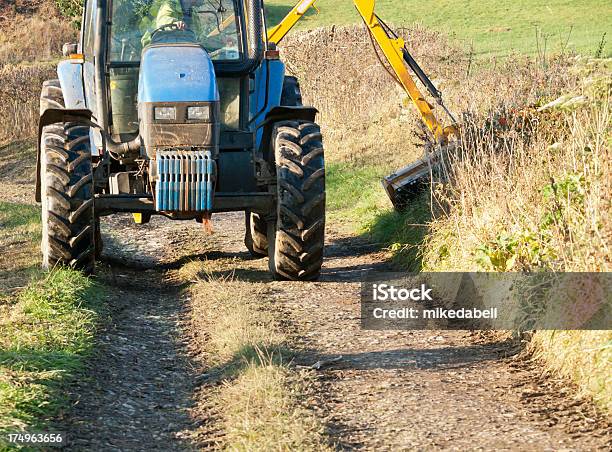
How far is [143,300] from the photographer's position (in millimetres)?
8484

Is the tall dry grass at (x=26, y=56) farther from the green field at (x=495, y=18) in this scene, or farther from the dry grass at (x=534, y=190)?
the dry grass at (x=534, y=190)

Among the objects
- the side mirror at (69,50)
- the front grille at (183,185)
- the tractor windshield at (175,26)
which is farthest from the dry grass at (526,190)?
the side mirror at (69,50)

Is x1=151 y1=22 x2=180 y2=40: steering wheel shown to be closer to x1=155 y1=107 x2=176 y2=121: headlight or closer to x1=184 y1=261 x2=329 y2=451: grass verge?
x1=155 y1=107 x2=176 y2=121: headlight

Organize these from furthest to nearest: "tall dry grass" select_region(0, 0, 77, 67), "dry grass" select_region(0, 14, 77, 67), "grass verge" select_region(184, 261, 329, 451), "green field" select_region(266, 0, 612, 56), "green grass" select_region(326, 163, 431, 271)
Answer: "tall dry grass" select_region(0, 0, 77, 67)
"dry grass" select_region(0, 14, 77, 67)
"green field" select_region(266, 0, 612, 56)
"green grass" select_region(326, 163, 431, 271)
"grass verge" select_region(184, 261, 329, 451)

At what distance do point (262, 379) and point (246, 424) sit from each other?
611mm

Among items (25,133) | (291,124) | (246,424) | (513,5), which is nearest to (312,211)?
(291,124)

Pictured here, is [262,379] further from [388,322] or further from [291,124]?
[291,124]

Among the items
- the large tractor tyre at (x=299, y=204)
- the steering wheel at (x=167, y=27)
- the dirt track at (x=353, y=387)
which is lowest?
the dirt track at (x=353, y=387)

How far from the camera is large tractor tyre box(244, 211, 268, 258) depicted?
33.4 feet

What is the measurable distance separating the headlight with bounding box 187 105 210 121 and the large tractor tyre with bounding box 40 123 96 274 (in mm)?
874

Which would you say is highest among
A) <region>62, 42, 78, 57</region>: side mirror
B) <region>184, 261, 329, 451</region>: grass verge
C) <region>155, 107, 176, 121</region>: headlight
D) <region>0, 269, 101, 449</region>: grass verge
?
<region>62, 42, 78, 57</region>: side mirror

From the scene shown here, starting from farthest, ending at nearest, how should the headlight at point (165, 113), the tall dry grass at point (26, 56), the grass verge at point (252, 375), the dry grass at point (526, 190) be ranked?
the tall dry grass at point (26, 56), the headlight at point (165, 113), the dry grass at point (526, 190), the grass verge at point (252, 375)

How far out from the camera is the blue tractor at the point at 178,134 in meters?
8.47

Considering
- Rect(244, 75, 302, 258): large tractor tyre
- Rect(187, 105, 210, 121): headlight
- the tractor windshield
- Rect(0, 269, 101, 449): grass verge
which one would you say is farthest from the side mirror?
Rect(0, 269, 101, 449): grass verge
